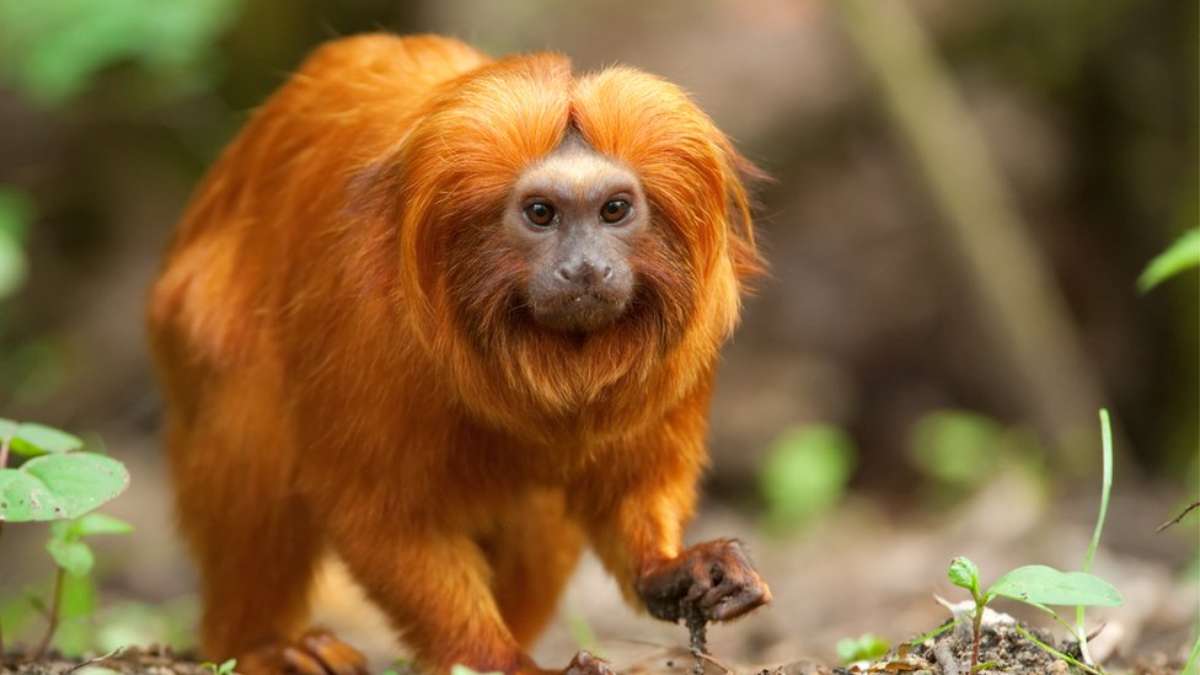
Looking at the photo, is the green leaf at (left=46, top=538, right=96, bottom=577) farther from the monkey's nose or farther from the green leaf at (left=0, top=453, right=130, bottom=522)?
the monkey's nose

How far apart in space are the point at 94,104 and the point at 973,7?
548cm

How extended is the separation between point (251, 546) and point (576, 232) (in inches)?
75.0

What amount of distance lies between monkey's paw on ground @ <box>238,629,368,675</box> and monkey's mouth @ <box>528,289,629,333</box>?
A: 1.73 meters

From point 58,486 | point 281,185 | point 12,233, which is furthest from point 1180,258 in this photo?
point 12,233

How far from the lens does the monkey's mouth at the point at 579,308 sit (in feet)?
13.1

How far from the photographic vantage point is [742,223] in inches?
183

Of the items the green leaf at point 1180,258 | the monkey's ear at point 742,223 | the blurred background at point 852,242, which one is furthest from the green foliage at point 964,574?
the blurred background at point 852,242

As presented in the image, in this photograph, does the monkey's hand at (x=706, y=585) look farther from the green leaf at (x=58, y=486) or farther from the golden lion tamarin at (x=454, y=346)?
the green leaf at (x=58, y=486)

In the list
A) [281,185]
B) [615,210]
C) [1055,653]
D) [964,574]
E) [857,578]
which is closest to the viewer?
[964,574]

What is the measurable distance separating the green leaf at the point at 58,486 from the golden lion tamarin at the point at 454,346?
33.3 inches

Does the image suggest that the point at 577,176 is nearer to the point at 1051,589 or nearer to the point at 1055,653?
the point at 1051,589

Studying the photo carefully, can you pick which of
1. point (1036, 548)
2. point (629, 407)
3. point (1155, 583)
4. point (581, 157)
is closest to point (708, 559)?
point (629, 407)

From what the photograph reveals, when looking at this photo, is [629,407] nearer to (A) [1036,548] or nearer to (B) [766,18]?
(A) [1036,548]

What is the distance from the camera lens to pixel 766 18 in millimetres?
10219
